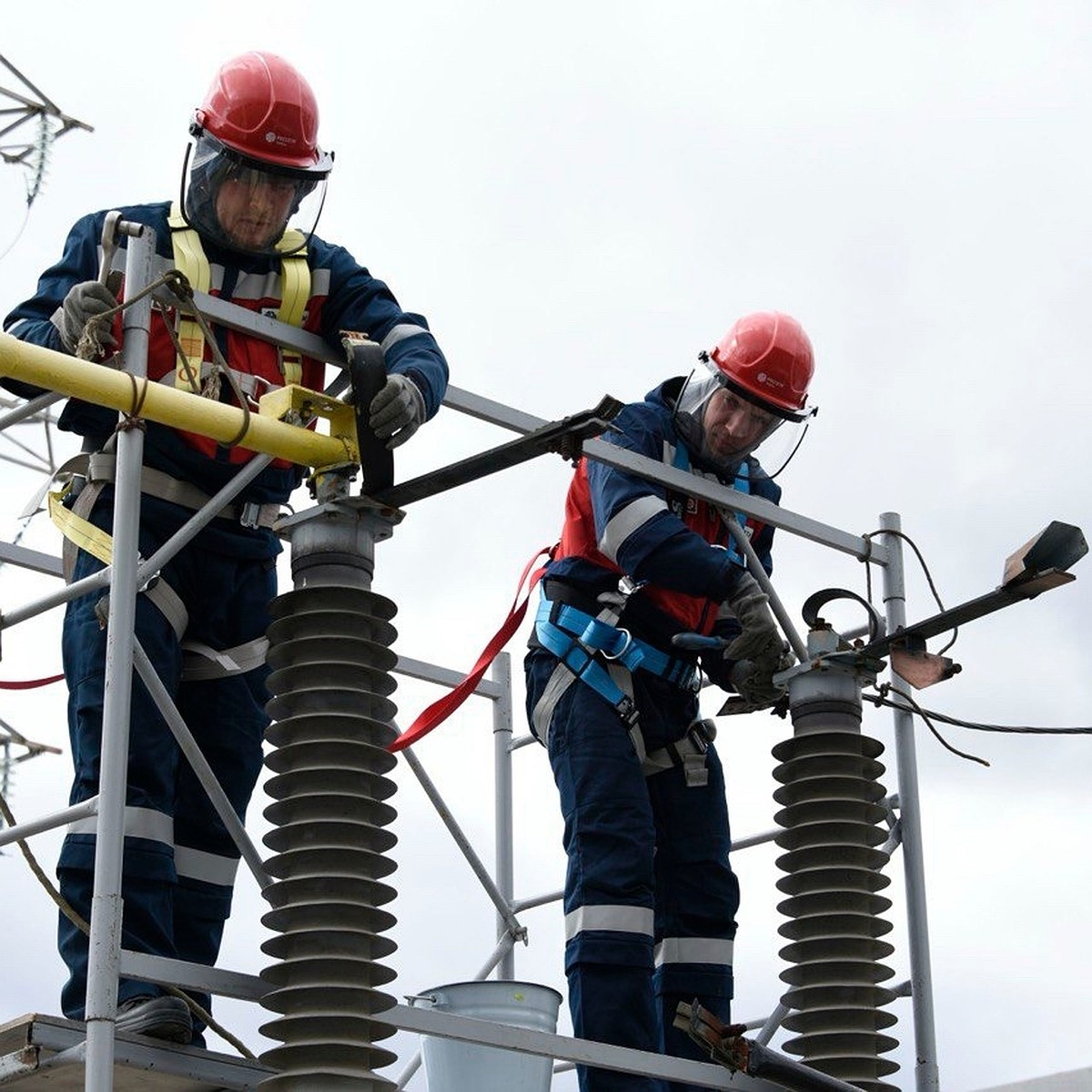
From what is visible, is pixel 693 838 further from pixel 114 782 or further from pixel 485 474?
pixel 114 782

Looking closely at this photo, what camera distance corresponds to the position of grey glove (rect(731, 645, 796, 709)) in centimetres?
814

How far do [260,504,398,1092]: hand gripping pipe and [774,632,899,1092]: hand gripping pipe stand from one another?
1961mm

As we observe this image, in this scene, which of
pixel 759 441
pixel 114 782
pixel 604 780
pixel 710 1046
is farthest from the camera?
pixel 759 441

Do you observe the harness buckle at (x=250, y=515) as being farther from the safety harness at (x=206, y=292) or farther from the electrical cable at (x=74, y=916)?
the electrical cable at (x=74, y=916)

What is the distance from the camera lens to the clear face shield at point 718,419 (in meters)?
8.23

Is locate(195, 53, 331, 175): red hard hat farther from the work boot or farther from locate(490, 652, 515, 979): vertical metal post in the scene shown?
locate(490, 652, 515, 979): vertical metal post

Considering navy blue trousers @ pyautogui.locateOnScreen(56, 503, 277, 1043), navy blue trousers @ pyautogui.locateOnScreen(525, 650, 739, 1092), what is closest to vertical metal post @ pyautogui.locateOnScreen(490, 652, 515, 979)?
navy blue trousers @ pyautogui.locateOnScreen(525, 650, 739, 1092)

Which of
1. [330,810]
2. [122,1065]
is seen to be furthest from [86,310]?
[122,1065]

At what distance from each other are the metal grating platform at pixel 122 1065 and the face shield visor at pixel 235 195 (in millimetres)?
2532

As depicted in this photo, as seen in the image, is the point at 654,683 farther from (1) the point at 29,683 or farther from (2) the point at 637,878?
(1) the point at 29,683

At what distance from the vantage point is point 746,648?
7910mm

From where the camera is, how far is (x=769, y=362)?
8.38 meters

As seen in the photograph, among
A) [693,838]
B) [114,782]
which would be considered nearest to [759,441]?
[693,838]

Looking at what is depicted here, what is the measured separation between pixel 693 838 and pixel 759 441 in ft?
4.96
